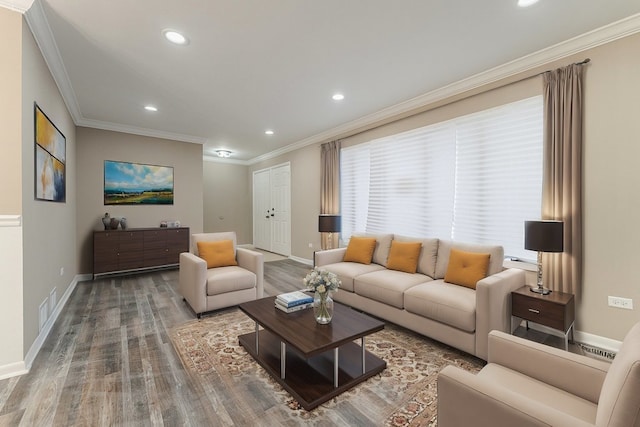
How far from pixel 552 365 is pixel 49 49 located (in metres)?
4.55

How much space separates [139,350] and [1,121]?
6.81 ft

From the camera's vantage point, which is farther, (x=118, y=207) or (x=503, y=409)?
(x=118, y=207)

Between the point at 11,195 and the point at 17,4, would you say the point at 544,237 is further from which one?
the point at 17,4

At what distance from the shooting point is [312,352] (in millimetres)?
1771

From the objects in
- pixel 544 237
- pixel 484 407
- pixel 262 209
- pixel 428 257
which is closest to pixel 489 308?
pixel 544 237

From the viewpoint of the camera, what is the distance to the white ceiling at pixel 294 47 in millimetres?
2217

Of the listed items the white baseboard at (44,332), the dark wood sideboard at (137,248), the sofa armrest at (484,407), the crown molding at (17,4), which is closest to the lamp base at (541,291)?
the sofa armrest at (484,407)

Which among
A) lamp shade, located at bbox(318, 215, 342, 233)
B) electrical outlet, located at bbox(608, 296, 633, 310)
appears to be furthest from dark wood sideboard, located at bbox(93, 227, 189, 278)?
electrical outlet, located at bbox(608, 296, 633, 310)

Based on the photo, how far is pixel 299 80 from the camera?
134 inches

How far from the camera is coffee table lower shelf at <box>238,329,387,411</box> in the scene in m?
1.91

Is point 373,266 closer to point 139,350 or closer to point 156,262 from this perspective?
point 139,350

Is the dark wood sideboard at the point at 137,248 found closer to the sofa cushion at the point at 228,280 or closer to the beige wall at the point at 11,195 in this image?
the sofa cushion at the point at 228,280

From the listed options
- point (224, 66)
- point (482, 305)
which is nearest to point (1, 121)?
point (224, 66)

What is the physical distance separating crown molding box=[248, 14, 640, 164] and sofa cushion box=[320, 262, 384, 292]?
2337 mm
